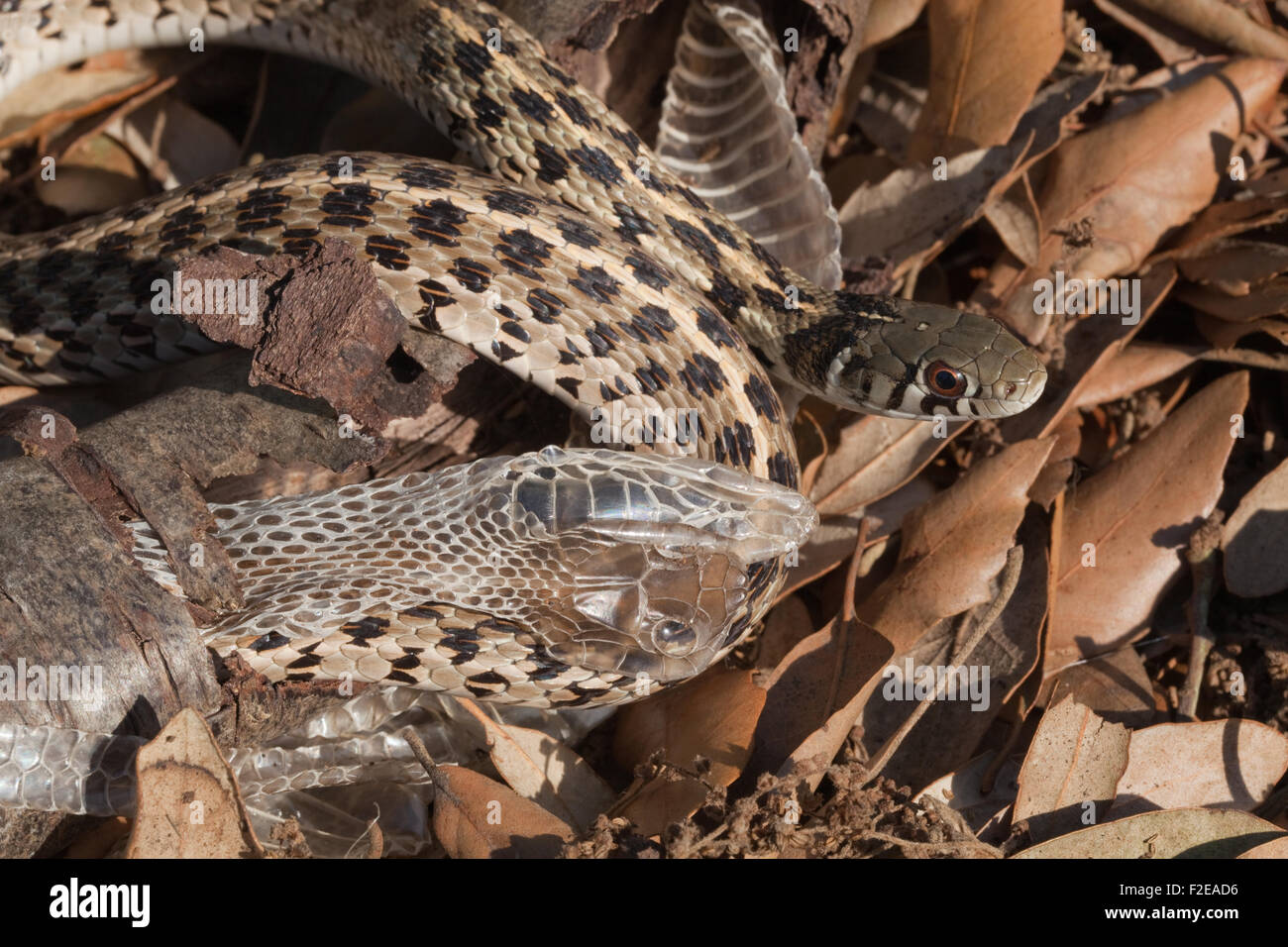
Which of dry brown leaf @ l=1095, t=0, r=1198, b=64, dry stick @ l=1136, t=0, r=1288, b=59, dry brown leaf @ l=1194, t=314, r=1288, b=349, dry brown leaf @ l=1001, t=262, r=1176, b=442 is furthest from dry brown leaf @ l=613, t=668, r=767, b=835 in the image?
dry stick @ l=1136, t=0, r=1288, b=59

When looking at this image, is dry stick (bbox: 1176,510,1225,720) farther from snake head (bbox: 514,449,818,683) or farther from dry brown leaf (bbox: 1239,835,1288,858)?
snake head (bbox: 514,449,818,683)

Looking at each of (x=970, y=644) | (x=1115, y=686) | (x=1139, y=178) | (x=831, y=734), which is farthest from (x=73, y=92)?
(x=1115, y=686)

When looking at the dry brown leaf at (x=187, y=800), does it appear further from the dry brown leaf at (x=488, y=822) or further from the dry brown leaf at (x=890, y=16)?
the dry brown leaf at (x=890, y=16)

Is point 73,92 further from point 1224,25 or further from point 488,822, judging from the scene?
point 1224,25

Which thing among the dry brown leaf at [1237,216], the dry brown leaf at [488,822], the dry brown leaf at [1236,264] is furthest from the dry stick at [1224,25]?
the dry brown leaf at [488,822]

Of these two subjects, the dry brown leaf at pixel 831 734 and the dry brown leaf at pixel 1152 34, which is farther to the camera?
the dry brown leaf at pixel 1152 34
